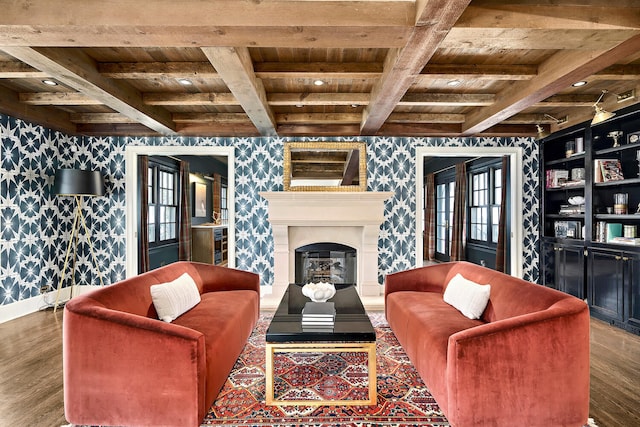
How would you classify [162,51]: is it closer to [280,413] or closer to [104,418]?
[104,418]

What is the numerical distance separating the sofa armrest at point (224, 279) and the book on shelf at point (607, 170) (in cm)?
397

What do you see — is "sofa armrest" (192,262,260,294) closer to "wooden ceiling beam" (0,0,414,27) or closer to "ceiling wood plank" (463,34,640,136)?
"wooden ceiling beam" (0,0,414,27)

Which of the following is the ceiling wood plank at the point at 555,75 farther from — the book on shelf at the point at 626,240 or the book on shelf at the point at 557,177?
the book on shelf at the point at 626,240

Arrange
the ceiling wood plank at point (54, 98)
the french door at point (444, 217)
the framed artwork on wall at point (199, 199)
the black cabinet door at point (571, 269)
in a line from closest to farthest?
the ceiling wood plank at point (54, 98)
the black cabinet door at point (571, 269)
the framed artwork on wall at point (199, 199)
the french door at point (444, 217)

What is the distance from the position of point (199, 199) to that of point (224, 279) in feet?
15.8

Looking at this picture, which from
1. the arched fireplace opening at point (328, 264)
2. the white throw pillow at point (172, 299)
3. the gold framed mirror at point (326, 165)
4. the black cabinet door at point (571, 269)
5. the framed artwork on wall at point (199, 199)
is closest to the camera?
the white throw pillow at point (172, 299)

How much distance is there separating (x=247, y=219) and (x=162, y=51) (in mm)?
2670

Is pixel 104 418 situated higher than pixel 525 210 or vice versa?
pixel 525 210

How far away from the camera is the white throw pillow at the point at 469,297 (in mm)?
2600

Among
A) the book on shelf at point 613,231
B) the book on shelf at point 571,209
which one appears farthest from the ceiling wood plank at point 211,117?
the book on shelf at point 613,231

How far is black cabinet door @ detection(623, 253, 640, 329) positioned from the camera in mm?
3416

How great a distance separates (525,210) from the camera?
16.6 feet

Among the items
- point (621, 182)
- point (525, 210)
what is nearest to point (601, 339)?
point (621, 182)

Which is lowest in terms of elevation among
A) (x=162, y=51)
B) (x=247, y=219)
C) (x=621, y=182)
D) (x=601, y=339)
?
(x=601, y=339)
